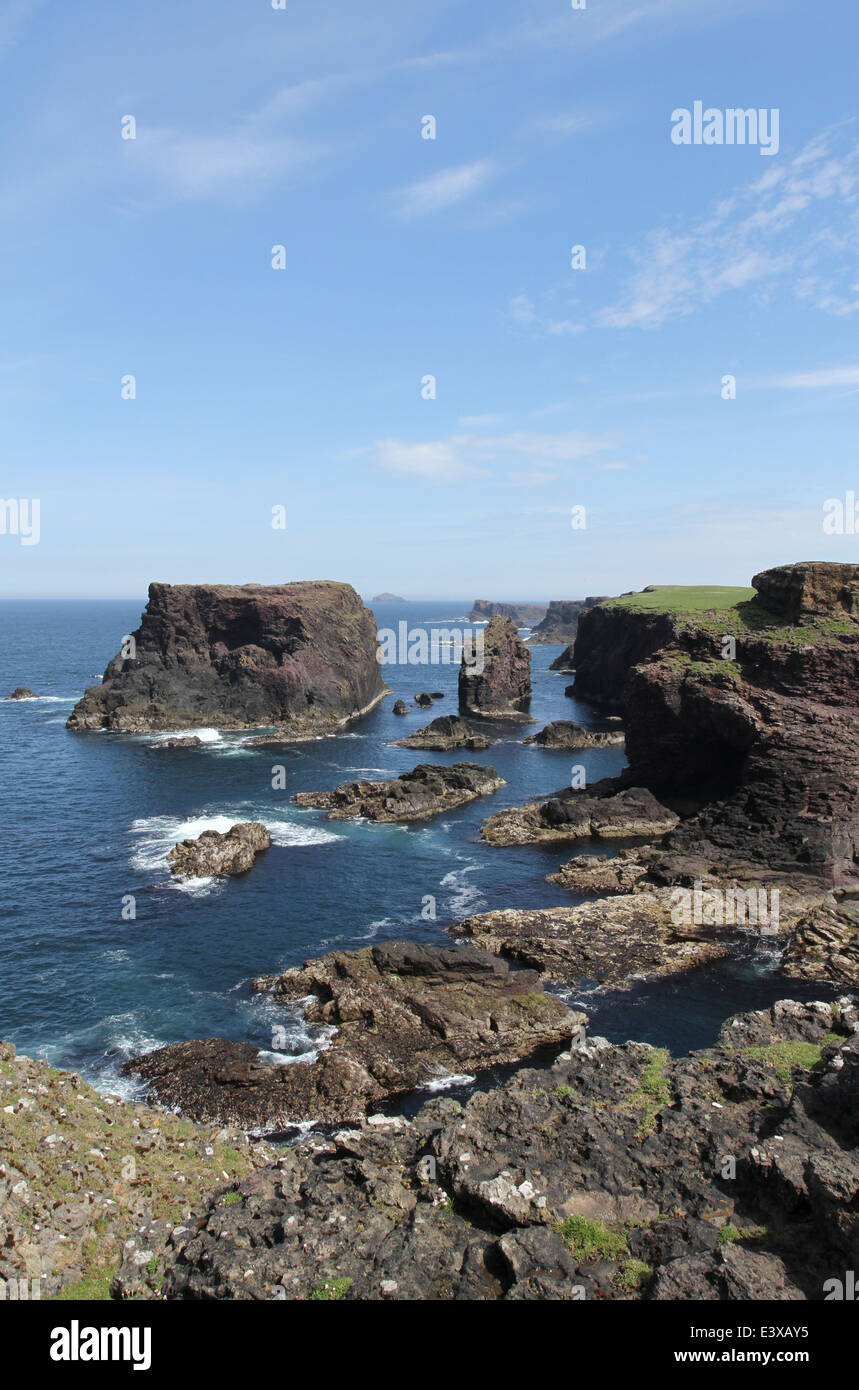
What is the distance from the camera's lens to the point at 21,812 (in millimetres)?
67938

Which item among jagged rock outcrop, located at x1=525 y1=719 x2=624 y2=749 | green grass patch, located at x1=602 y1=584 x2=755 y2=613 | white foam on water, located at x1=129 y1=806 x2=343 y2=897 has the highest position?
green grass patch, located at x1=602 y1=584 x2=755 y2=613

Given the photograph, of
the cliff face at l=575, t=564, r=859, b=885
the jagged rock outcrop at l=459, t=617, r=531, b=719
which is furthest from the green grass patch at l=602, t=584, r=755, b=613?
the cliff face at l=575, t=564, r=859, b=885

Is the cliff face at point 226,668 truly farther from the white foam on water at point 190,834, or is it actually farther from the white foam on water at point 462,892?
the white foam on water at point 462,892

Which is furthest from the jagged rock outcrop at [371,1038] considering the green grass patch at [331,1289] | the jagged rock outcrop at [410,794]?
the jagged rock outcrop at [410,794]

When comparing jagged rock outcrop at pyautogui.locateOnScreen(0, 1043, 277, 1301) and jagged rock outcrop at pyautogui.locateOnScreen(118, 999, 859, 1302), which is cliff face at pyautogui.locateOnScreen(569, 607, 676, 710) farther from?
jagged rock outcrop at pyautogui.locateOnScreen(0, 1043, 277, 1301)

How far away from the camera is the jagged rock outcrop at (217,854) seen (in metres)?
54.0

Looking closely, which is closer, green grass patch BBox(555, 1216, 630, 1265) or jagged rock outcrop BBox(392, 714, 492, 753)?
green grass patch BBox(555, 1216, 630, 1265)

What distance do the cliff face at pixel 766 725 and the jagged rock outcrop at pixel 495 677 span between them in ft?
163

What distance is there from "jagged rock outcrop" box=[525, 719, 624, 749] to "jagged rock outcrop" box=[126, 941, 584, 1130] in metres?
60.4

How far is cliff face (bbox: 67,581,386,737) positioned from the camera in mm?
107312

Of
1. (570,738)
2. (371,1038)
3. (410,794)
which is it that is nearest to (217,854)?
(410,794)
